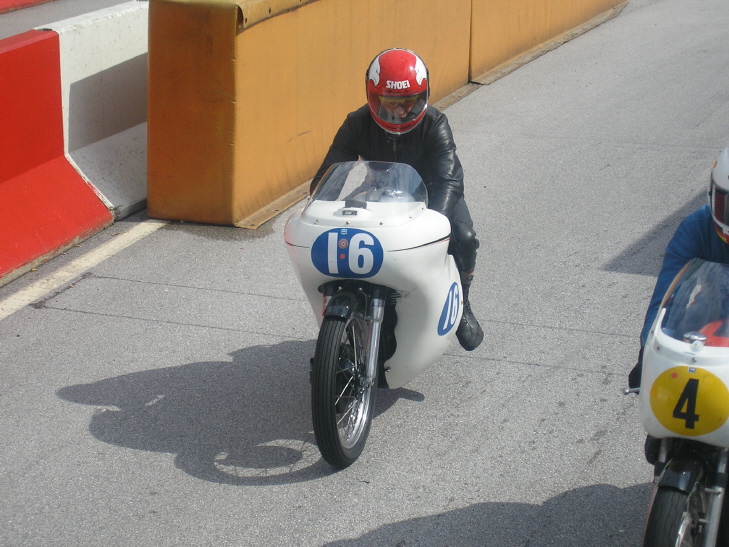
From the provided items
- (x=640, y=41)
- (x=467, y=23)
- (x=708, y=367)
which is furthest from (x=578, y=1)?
(x=708, y=367)

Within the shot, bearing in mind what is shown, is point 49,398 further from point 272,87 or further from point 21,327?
point 272,87

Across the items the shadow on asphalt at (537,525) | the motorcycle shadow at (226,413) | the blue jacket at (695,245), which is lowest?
the motorcycle shadow at (226,413)

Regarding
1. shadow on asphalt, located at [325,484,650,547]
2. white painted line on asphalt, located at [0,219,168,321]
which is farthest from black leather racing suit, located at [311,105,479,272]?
white painted line on asphalt, located at [0,219,168,321]

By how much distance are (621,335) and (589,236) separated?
5.46 feet

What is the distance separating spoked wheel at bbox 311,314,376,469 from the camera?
12.9ft


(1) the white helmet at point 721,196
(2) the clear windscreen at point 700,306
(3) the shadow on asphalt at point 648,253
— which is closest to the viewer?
(2) the clear windscreen at point 700,306

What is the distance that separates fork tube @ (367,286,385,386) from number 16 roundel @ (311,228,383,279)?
18 cm

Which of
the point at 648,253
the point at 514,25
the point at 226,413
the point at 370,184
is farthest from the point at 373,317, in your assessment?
the point at 514,25

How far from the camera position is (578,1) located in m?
13.9

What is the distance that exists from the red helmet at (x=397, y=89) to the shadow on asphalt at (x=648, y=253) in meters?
2.44

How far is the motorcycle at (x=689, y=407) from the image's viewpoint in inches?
104

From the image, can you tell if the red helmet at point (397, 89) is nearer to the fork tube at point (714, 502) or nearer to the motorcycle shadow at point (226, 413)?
the motorcycle shadow at point (226, 413)

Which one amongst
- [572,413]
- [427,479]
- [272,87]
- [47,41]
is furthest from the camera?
[272,87]

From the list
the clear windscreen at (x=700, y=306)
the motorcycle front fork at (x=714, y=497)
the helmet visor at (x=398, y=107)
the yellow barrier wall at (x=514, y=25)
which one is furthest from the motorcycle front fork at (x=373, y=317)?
the yellow barrier wall at (x=514, y=25)
